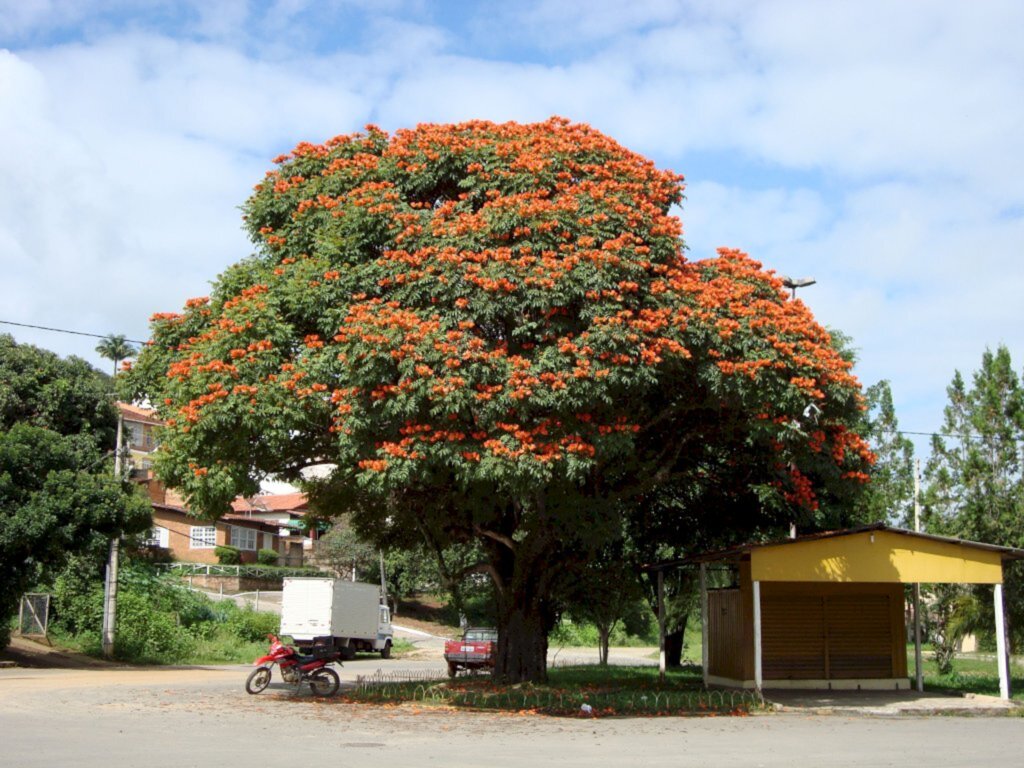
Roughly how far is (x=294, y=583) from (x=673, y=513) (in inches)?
490

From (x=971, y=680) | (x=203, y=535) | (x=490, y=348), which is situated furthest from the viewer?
(x=203, y=535)

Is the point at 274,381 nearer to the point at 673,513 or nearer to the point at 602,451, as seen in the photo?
the point at 602,451

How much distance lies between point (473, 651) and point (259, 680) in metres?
8.61

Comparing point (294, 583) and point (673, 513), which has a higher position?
point (673, 513)

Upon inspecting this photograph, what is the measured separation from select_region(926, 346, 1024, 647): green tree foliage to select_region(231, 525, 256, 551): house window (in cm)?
4421

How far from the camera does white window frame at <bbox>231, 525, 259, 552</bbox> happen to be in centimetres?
5966

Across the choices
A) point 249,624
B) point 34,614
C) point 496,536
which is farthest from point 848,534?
point 249,624

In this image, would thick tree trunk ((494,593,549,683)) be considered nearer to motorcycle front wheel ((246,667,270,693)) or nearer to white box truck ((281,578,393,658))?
motorcycle front wheel ((246,667,270,693))

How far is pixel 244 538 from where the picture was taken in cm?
6056

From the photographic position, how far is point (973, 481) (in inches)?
951

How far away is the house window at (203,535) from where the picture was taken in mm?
57375

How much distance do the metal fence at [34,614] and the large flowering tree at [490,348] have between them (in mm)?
16937

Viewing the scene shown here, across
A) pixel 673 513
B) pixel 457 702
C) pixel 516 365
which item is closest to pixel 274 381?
pixel 516 365

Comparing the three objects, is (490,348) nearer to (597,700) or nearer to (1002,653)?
(597,700)
